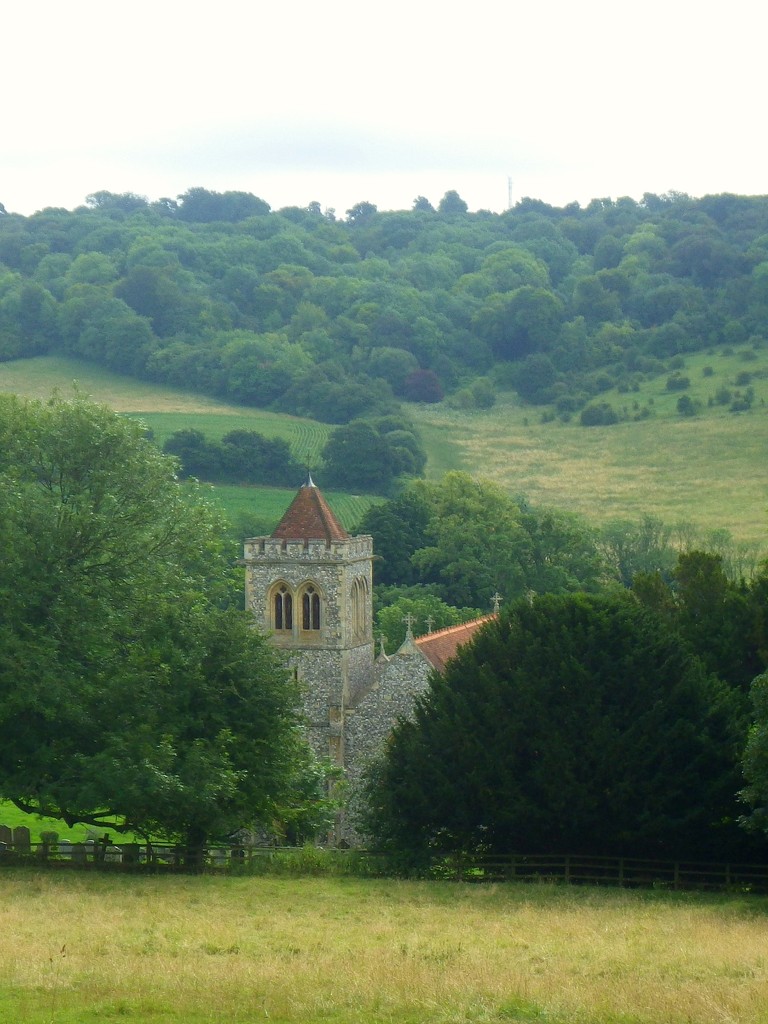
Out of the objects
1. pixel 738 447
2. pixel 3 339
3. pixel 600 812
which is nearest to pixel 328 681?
pixel 600 812

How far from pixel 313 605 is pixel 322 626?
73cm

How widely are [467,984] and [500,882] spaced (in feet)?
50.3

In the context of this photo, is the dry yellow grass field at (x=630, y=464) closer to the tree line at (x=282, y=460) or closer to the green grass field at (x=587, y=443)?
the green grass field at (x=587, y=443)

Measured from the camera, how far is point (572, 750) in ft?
122

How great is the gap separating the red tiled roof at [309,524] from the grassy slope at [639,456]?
52.4 metres

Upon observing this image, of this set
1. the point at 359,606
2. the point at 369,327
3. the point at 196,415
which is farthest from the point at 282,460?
the point at 359,606

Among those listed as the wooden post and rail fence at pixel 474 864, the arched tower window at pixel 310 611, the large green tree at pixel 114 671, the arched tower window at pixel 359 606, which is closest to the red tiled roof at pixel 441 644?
the arched tower window at pixel 359 606

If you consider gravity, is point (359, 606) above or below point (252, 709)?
below

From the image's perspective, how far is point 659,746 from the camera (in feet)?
120

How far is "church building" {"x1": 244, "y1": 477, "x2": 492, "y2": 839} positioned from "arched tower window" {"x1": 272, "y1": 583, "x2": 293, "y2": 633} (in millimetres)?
32

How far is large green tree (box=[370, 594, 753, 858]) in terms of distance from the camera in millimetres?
36250

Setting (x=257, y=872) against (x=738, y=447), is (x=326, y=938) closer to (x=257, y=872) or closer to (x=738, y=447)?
(x=257, y=872)

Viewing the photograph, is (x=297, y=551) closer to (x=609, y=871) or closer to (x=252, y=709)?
(x=252, y=709)

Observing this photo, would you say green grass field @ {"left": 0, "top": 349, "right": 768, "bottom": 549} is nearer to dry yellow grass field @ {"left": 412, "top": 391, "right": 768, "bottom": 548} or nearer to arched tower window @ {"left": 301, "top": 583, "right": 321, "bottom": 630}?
dry yellow grass field @ {"left": 412, "top": 391, "right": 768, "bottom": 548}
